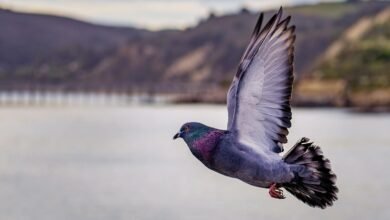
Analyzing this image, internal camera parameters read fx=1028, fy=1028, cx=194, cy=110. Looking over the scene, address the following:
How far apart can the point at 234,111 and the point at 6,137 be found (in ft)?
252

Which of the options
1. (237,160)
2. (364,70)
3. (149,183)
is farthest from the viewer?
(364,70)

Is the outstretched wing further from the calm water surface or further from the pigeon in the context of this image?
the calm water surface

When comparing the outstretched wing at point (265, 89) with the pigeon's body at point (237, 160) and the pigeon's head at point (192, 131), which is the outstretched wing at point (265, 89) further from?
the pigeon's head at point (192, 131)

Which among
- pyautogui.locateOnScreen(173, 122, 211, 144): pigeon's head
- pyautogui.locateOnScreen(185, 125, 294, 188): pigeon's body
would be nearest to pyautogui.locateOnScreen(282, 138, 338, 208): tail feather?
pyautogui.locateOnScreen(185, 125, 294, 188): pigeon's body

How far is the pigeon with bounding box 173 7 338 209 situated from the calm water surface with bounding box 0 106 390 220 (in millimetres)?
22717

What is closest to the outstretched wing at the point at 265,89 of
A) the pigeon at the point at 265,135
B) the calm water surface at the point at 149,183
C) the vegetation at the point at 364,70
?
the pigeon at the point at 265,135

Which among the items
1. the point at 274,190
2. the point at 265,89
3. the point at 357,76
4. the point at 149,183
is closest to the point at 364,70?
the point at 357,76

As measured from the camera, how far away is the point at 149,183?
1587 inches

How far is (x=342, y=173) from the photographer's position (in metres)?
44.0

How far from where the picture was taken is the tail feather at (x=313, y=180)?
5.15 metres

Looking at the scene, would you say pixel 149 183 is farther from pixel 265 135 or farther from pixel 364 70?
pixel 364 70

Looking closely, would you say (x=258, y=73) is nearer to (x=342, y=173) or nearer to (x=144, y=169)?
(x=342, y=173)

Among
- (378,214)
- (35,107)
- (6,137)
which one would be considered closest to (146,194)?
(378,214)

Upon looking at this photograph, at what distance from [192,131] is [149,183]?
3539cm
